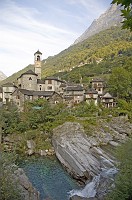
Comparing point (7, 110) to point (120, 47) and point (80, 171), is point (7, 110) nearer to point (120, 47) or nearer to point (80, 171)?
point (80, 171)

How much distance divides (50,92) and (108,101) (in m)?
15.4

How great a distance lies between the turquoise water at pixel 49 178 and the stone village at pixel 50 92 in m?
25.3

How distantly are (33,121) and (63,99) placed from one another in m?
17.0

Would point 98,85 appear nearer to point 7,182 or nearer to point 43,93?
point 43,93

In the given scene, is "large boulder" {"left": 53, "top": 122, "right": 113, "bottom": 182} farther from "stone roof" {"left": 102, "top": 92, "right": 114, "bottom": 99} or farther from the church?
"stone roof" {"left": 102, "top": 92, "right": 114, "bottom": 99}

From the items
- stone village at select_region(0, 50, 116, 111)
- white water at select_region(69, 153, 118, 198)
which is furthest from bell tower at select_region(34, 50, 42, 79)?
white water at select_region(69, 153, 118, 198)

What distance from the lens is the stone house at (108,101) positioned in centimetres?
6303

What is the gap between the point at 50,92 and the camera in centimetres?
6512

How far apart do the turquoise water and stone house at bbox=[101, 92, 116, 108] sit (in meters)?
29.6

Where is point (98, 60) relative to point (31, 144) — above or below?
above

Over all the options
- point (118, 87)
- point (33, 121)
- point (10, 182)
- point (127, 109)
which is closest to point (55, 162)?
point (33, 121)

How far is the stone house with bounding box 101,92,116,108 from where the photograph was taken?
6303 centimetres

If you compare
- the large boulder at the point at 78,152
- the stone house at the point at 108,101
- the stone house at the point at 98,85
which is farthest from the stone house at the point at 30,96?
the large boulder at the point at 78,152

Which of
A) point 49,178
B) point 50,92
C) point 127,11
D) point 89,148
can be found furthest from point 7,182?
point 50,92
